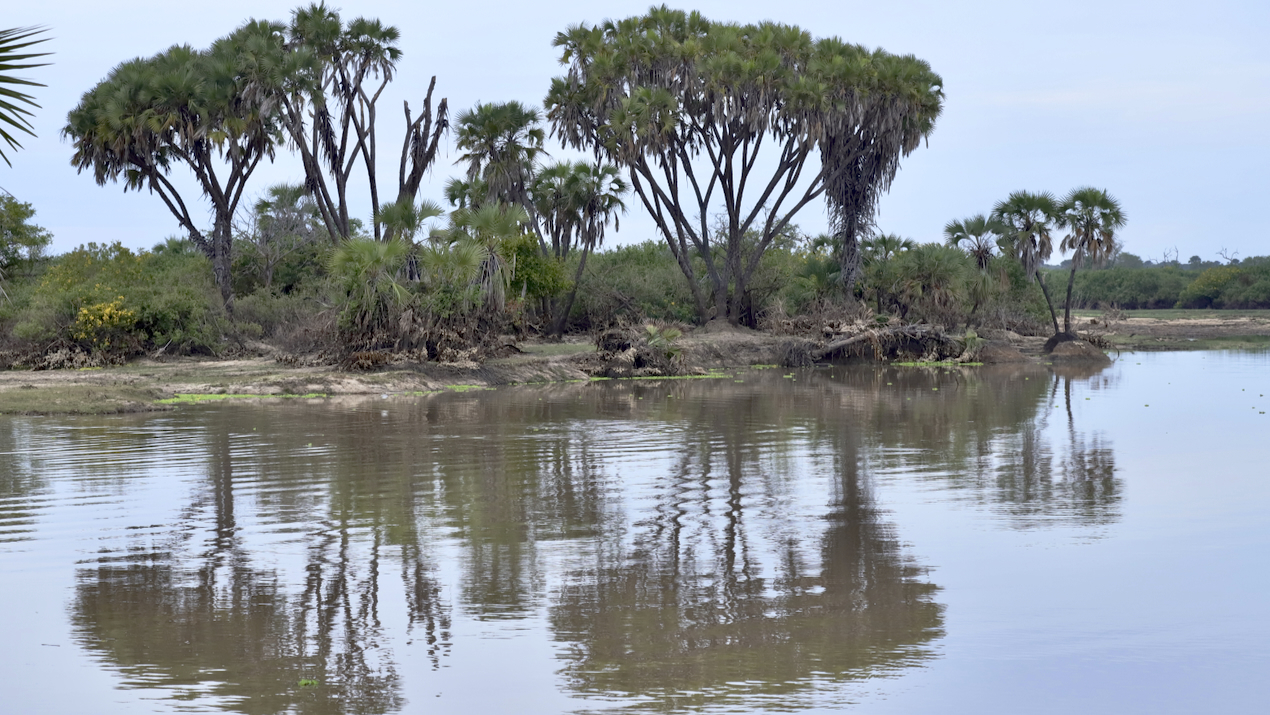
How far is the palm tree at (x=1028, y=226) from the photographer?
4303 centimetres

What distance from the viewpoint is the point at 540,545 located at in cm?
920

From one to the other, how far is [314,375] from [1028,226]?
2809cm

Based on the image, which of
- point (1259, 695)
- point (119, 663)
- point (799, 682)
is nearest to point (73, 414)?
point (119, 663)

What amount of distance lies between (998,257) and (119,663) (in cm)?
4125

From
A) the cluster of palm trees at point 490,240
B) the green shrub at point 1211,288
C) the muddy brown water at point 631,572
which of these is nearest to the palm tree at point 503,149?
the cluster of palm trees at point 490,240

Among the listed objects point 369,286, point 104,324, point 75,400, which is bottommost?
point 75,400

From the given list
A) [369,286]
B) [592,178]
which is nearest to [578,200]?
[592,178]

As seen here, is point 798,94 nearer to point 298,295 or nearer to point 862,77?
point 862,77

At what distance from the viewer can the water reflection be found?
621 cm

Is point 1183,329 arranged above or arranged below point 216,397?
above

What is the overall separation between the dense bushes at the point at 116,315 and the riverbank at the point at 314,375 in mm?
762

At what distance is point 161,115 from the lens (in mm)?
37031

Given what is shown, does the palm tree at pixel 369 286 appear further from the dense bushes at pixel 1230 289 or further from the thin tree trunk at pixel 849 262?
the dense bushes at pixel 1230 289

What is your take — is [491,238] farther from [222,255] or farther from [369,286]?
[222,255]
